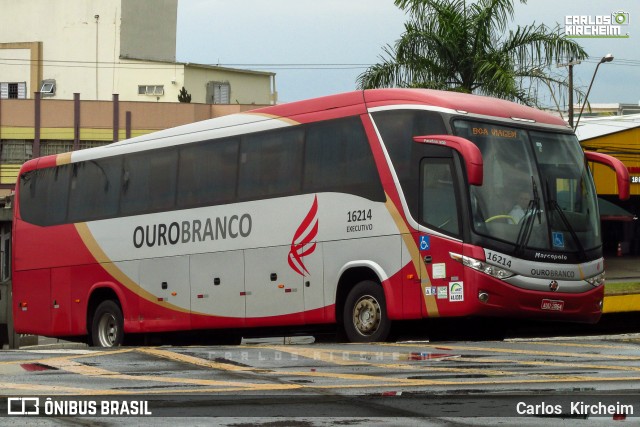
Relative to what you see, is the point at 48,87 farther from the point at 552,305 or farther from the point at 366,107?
the point at 552,305

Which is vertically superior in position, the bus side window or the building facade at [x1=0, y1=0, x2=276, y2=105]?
the building facade at [x1=0, y1=0, x2=276, y2=105]

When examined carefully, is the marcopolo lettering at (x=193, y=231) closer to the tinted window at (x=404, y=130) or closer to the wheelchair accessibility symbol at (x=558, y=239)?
the tinted window at (x=404, y=130)

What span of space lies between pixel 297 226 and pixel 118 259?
467 centimetres

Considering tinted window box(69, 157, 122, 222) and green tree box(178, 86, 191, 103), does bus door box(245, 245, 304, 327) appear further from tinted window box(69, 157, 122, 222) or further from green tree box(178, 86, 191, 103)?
green tree box(178, 86, 191, 103)

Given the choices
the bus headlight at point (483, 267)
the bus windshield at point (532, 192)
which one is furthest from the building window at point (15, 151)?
the bus headlight at point (483, 267)

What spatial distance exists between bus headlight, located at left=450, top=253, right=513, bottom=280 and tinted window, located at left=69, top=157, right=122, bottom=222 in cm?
798

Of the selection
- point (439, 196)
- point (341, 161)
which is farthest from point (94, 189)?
point (439, 196)

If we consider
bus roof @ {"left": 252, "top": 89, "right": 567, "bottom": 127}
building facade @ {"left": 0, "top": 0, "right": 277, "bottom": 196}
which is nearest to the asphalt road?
bus roof @ {"left": 252, "top": 89, "right": 567, "bottom": 127}

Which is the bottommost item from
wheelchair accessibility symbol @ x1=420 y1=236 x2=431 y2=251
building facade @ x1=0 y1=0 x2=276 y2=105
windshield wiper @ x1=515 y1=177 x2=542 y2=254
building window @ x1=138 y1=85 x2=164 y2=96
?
wheelchair accessibility symbol @ x1=420 y1=236 x2=431 y2=251

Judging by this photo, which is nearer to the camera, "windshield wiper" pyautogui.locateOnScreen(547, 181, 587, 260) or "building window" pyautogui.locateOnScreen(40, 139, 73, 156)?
"windshield wiper" pyautogui.locateOnScreen(547, 181, 587, 260)

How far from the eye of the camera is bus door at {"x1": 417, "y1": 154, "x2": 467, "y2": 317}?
53.8ft

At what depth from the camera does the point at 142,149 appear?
72.1ft

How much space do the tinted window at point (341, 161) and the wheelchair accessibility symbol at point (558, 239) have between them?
7.75 ft

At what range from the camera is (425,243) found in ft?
54.9
